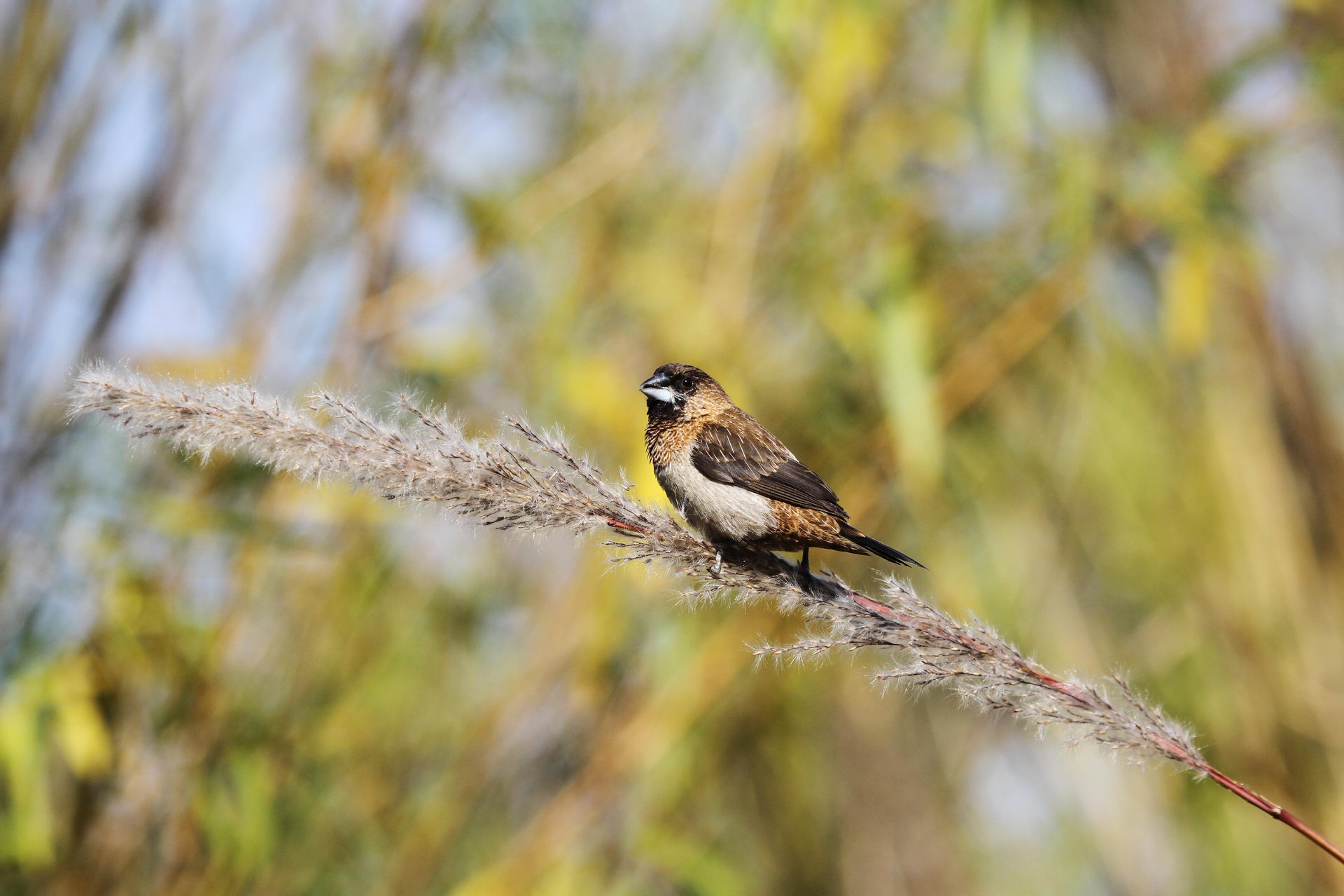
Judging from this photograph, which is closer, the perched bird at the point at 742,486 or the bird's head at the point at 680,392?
the perched bird at the point at 742,486

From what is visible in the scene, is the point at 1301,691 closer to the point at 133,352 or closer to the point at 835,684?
the point at 835,684

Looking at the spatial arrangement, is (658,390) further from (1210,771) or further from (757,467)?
(1210,771)

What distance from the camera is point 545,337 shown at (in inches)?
142

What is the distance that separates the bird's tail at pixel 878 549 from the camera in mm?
1530

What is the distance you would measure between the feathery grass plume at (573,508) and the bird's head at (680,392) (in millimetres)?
737

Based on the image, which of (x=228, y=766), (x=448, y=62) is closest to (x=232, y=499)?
(x=228, y=766)

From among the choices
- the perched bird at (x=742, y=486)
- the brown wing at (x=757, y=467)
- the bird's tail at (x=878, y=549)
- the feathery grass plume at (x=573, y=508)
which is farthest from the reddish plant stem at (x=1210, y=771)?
the brown wing at (x=757, y=467)

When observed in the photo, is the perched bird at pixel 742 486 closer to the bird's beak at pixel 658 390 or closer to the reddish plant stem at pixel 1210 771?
the bird's beak at pixel 658 390

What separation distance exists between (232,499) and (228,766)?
2.40 feet

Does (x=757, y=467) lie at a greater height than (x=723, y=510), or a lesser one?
greater

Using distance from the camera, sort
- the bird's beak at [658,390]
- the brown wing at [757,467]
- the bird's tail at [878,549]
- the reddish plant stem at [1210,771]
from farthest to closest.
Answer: the bird's beak at [658,390] → the brown wing at [757,467] → the bird's tail at [878,549] → the reddish plant stem at [1210,771]

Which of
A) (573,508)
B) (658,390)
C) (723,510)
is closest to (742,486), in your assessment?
(723,510)

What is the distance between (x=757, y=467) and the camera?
2.08 metres

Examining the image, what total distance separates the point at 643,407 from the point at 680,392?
100cm
